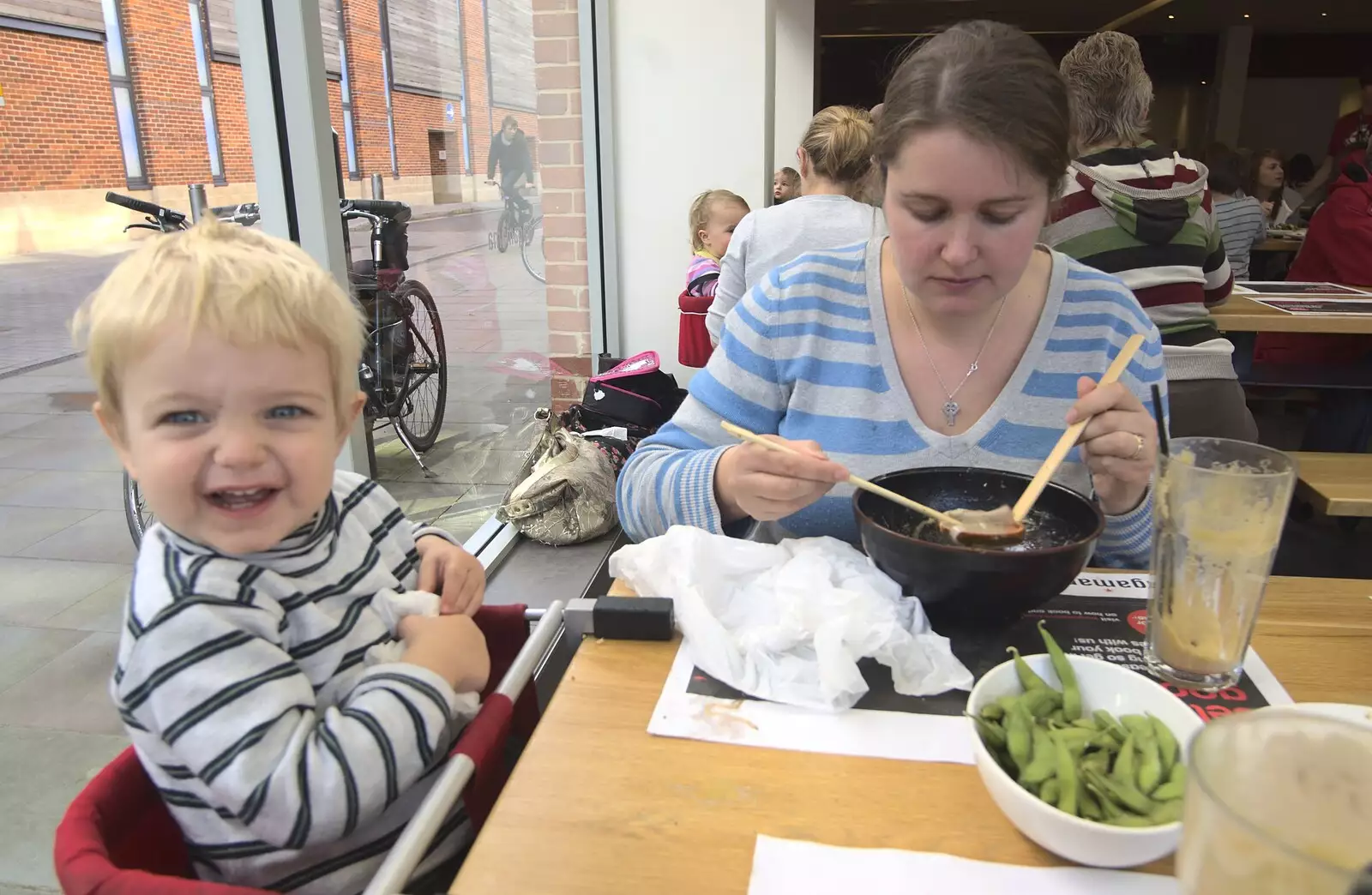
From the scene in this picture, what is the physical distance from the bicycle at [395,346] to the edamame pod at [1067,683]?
77.6 inches

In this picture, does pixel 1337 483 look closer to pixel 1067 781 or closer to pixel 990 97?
pixel 990 97

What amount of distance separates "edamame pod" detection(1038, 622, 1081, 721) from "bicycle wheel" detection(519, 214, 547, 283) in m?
3.41

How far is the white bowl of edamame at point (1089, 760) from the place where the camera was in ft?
1.98

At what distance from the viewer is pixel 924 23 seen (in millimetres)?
10828

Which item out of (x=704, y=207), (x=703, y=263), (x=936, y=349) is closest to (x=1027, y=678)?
(x=936, y=349)

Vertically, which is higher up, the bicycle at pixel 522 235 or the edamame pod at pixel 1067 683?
the bicycle at pixel 522 235

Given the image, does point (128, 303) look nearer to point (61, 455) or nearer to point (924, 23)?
point (61, 455)

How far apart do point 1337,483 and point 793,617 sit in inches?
88.9

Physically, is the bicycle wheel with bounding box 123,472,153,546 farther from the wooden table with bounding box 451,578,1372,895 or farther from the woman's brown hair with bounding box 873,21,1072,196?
the woman's brown hair with bounding box 873,21,1072,196

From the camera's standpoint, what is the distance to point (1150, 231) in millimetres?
2492

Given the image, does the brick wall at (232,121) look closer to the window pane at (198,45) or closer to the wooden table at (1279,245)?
the window pane at (198,45)

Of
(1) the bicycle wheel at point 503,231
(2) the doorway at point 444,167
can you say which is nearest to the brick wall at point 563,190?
(1) the bicycle wheel at point 503,231

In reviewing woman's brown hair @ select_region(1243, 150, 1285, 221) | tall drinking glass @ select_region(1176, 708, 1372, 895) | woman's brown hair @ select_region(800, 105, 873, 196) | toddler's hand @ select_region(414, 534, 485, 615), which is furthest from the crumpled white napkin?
woman's brown hair @ select_region(1243, 150, 1285, 221)

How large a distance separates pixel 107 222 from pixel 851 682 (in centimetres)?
165
